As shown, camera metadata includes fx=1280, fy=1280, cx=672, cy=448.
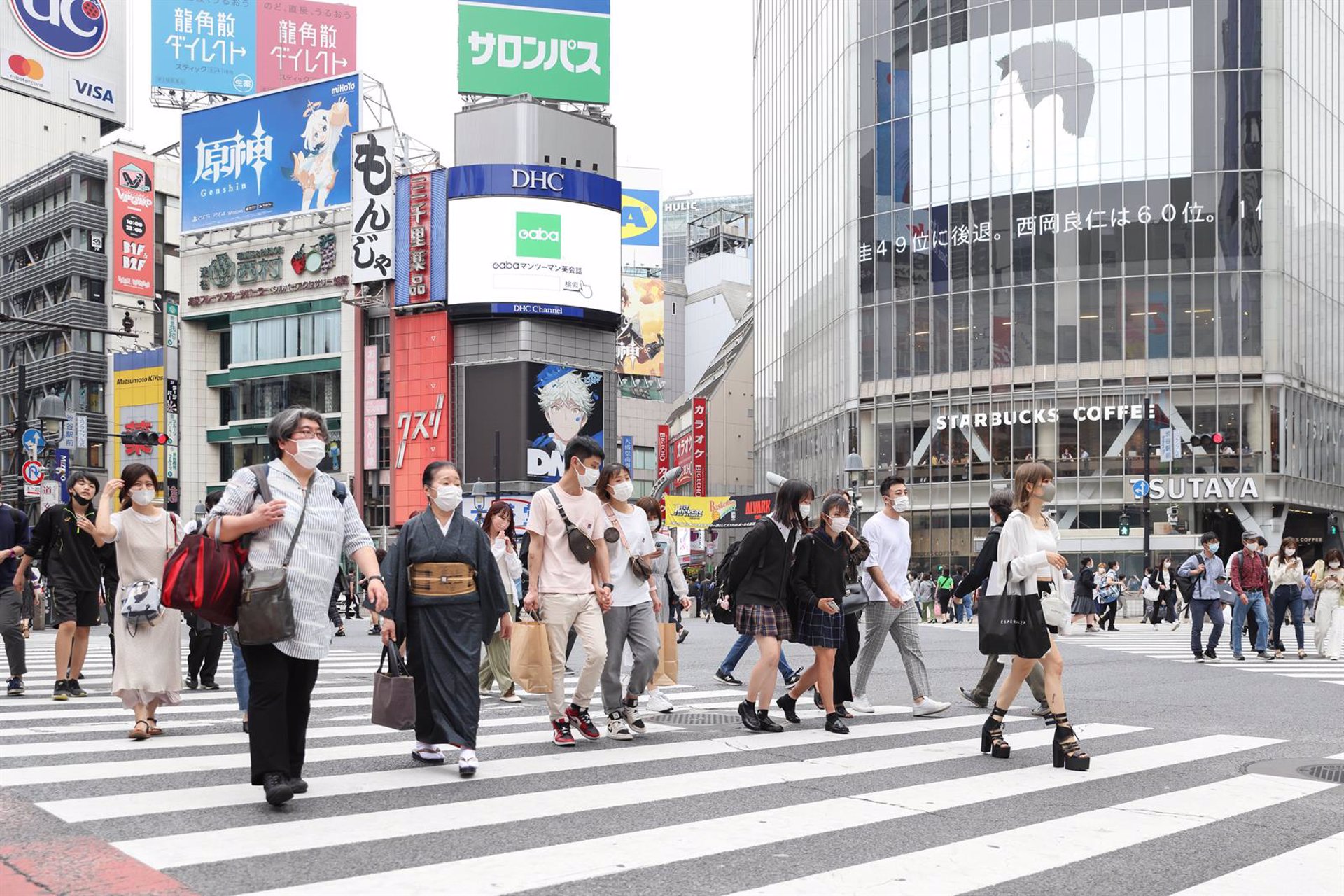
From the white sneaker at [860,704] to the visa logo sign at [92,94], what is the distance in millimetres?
59005

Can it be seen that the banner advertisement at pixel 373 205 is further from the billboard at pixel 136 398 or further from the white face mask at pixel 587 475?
the white face mask at pixel 587 475

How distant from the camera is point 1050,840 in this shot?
557 cm

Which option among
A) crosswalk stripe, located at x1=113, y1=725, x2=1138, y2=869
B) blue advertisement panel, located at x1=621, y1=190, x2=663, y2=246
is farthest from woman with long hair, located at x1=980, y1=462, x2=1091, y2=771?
blue advertisement panel, located at x1=621, y1=190, x2=663, y2=246

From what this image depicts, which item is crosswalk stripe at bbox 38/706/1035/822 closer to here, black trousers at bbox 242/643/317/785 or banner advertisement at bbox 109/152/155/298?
black trousers at bbox 242/643/317/785

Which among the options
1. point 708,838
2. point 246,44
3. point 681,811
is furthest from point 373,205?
point 708,838

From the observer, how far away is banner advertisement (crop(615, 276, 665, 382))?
104250 millimetres

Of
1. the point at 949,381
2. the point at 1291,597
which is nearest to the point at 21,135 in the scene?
the point at 949,381

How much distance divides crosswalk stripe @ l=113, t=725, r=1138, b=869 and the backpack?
100 cm

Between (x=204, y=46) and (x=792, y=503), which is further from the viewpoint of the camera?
(x=204, y=46)

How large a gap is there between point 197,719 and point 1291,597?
48.1 ft

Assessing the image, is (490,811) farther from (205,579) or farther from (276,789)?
(205,579)

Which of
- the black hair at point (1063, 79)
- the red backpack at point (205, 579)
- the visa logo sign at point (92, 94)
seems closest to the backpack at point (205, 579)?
the red backpack at point (205, 579)

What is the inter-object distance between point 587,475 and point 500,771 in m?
2.14

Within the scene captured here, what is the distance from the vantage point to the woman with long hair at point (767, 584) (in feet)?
28.7
